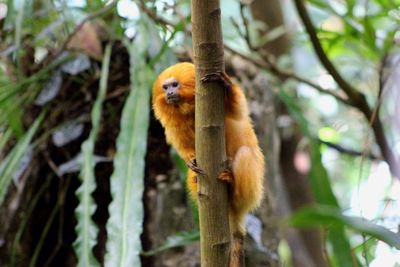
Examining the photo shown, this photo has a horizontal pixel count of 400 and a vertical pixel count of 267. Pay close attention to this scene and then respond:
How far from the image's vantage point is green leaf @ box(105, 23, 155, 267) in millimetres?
1966

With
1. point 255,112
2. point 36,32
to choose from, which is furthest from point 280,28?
point 36,32

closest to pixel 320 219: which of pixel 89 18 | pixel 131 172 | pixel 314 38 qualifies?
pixel 131 172

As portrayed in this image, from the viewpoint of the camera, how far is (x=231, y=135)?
1.94m

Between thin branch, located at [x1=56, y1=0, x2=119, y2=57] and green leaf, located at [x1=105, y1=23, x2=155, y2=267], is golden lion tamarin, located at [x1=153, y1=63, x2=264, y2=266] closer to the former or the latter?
green leaf, located at [x1=105, y1=23, x2=155, y2=267]

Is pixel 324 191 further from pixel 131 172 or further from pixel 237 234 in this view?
pixel 131 172

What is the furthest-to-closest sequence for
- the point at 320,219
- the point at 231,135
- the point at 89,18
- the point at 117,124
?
the point at 117,124, the point at 89,18, the point at 231,135, the point at 320,219

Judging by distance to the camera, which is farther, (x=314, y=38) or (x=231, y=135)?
(x=314, y=38)

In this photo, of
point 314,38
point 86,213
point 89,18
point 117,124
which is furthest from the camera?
point 117,124

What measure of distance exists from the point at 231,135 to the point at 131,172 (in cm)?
43

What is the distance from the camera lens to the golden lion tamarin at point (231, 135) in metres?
1.88

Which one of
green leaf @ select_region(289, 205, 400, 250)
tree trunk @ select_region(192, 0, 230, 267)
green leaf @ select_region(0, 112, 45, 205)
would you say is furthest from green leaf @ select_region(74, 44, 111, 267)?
green leaf @ select_region(289, 205, 400, 250)

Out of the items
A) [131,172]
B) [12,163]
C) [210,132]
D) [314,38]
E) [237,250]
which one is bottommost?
[237,250]

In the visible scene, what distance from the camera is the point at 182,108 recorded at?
6.66 feet

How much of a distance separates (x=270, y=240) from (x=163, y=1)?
0.99m
